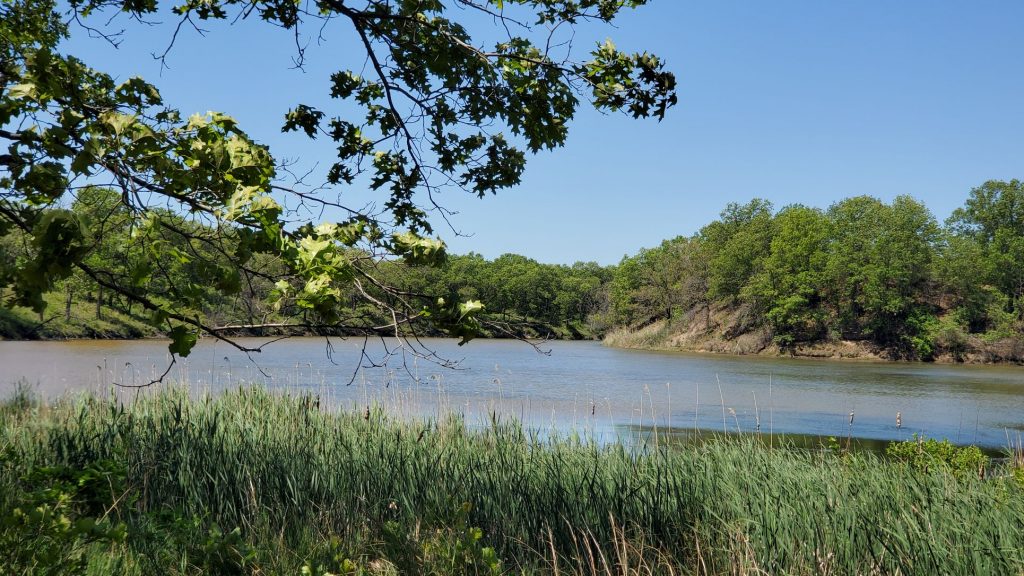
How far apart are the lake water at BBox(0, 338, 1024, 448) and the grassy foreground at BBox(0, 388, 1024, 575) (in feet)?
11.1

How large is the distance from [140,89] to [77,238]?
1.85 metres

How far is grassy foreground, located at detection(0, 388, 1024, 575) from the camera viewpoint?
359cm

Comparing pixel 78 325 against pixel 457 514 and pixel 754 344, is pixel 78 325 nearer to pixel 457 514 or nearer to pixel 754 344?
pixel 754 344

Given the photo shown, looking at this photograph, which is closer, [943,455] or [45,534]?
[45,534]

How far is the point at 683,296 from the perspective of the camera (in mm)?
57656

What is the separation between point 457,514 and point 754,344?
4916 centimetres

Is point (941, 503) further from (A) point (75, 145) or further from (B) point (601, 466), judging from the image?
(A) point (75, 145)

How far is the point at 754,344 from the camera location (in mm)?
49875

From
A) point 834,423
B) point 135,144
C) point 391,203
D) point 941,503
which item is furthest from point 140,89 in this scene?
point 834,423

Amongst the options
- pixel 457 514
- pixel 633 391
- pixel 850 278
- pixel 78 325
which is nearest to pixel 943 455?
pixel 457 514

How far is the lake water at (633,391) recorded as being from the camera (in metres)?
13.2

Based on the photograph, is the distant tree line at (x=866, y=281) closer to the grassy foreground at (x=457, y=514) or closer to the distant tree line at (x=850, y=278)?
the distant tree line at (x=850, y=278)

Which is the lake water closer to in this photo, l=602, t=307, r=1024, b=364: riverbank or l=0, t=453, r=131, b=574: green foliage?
l=0, t=453, r=131, b=574: green foliage

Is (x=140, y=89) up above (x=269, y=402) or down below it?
above
